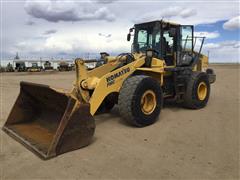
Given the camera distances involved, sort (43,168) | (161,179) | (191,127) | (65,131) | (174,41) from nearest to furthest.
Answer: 1. (161,179)
2. (43,168)
3. (65,131)
4. (191,127)
5. (174,41)

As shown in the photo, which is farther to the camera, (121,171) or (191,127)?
(191,127)

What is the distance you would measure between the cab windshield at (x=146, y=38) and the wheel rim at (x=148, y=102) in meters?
1.73

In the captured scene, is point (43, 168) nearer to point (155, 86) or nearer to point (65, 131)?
point (65, 131)

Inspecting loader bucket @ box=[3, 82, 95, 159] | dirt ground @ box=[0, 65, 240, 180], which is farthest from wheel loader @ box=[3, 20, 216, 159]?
dirt ground @ box=[0, 65, 240, 180]

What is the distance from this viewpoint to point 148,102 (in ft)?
19.7

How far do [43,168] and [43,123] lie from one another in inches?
75.1

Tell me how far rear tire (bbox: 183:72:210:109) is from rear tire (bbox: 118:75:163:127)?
1.60m

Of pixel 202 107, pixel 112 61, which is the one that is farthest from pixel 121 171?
pixel 202 107

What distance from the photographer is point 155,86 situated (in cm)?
600

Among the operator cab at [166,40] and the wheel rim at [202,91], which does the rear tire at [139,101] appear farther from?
the wheel rim at [202,91]

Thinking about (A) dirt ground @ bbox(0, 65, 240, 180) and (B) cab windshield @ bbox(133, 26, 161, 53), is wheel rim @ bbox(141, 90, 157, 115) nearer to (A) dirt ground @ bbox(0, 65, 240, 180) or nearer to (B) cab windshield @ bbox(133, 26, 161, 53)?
(A) dirt ground @ bbox(0, 65, 240, 180)

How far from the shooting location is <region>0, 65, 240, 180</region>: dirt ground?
144 inches

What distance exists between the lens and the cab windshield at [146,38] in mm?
7234

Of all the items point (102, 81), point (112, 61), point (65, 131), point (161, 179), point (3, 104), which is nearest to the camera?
point (161, 179)
